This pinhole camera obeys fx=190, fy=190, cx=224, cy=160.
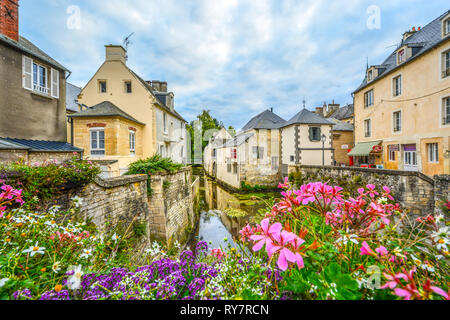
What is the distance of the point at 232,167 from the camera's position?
75.7 ft

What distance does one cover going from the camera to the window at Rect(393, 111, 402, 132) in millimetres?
13998

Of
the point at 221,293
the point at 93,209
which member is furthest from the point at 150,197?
the point at 221,293

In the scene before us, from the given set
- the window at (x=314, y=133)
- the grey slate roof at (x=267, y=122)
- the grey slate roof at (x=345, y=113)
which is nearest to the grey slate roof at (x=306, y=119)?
the window at (x=314, y=133)

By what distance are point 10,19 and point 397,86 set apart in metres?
23.1

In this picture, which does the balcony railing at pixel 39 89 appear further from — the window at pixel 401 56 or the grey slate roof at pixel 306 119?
the window at pixel 401 56

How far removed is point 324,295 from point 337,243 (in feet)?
1.41

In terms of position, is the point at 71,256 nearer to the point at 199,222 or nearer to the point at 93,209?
the point at 93,209

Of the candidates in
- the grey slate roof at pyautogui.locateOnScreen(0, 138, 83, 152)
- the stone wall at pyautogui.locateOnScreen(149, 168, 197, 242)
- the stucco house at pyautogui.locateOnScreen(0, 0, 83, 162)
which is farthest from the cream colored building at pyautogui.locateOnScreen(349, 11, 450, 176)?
the stucco house at pyautogui.locateOnScreen(0, 0, 83, 162)

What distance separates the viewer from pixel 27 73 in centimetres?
855

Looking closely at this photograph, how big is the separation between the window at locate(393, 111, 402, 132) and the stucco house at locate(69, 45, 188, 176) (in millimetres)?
18020

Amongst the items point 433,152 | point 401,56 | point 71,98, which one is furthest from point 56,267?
point 71,98

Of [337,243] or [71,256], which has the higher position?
[337,243]

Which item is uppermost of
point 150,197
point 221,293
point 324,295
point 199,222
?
point 324,295

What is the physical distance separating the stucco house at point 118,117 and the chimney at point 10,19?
4166 mm
